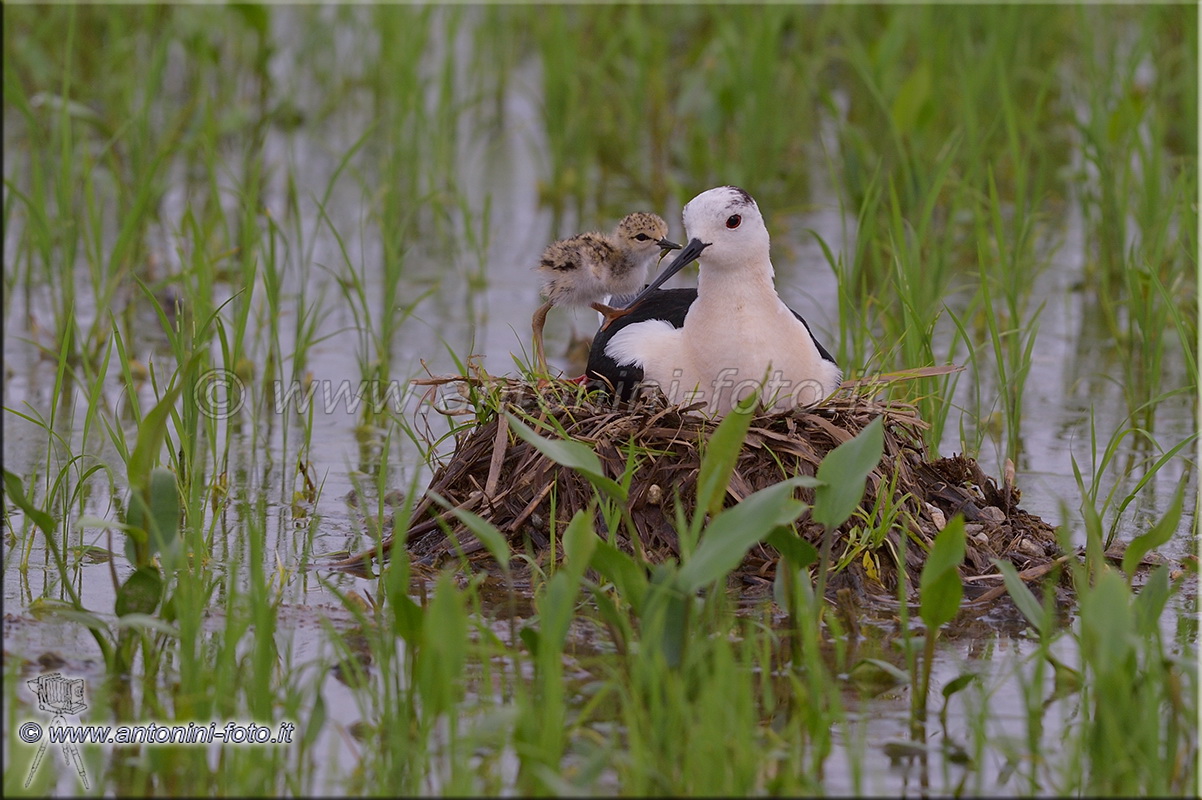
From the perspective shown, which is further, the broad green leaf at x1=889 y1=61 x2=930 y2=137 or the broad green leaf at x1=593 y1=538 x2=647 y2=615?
the broad green leaf at x1=889 y1=61 x2=930 y2=137

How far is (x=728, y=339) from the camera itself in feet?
15.9

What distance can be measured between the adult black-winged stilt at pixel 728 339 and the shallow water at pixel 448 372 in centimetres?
82

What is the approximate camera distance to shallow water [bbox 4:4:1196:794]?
164 inches

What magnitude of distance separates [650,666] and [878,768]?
0.60 m

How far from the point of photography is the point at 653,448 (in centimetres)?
473

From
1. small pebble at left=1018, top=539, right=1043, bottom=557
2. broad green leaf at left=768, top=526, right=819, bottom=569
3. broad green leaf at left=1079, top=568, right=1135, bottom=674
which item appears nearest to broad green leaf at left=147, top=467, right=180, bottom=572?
broad green leaf at left=768, top=526, right=819, bottom=569

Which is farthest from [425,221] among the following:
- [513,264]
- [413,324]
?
[413,324]

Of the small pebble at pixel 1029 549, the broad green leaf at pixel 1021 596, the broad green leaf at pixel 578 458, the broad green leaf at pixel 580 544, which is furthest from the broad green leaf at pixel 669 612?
the small pebble at pixel 1029 549

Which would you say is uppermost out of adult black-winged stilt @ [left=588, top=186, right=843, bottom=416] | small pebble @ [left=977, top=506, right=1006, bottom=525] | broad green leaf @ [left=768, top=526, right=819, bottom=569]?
adult black-winged stilt @ [left=588, top=186, right=843, bottom=416]

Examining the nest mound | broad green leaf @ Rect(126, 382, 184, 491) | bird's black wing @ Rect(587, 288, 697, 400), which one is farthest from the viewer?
bird's black wing @ Rect(587, 288, 697, 400)

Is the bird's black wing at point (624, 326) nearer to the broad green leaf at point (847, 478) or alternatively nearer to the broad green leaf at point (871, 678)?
the broad green leaf at point (847, 478)

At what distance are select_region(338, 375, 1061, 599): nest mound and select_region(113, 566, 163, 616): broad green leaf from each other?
806mm

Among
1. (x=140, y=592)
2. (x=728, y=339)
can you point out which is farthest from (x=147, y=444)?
(x=728, y=339)

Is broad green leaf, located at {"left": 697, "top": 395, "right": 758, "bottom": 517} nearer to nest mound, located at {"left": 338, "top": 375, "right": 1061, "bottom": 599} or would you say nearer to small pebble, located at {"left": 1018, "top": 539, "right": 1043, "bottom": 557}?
nest mound, located at {"left": 338, "top": 375, "right": 1061, "bottom": 599}
